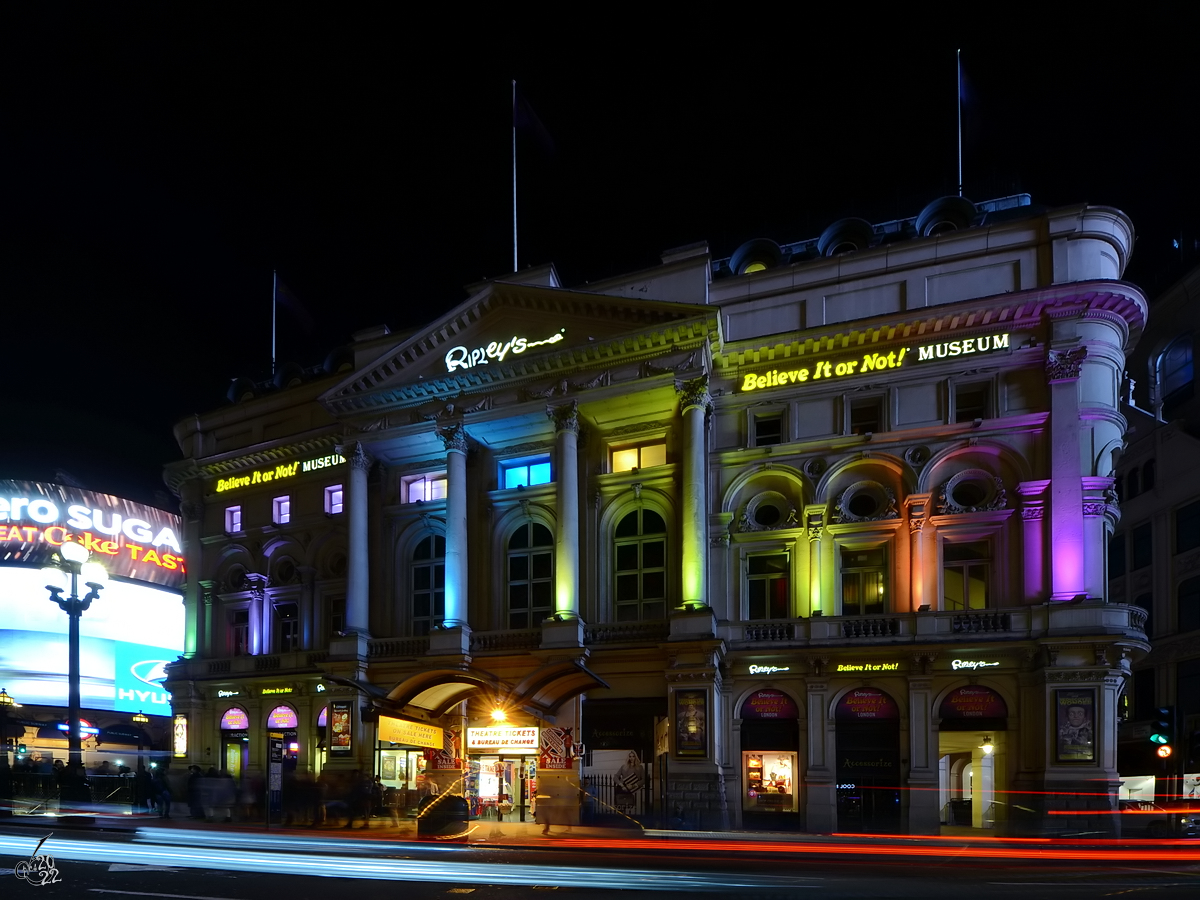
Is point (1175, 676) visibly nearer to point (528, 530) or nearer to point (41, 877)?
point (528, 530)

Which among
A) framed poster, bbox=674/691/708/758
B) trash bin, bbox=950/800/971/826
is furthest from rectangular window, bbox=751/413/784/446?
trash bin, bbox=950/800/971/826

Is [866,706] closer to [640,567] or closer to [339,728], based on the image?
[640,567]

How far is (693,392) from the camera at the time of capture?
34625mm

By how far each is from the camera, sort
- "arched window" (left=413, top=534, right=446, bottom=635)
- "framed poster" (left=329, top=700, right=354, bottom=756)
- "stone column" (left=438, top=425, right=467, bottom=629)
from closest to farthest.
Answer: "stone column" (left=438, top=425, right=467, bottom=629)
"framed poster" (left=329, top=700, right=354, bottom=756)
"arched window" (left=413, top=534, right=446, bottom=635)

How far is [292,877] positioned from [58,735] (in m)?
58.7

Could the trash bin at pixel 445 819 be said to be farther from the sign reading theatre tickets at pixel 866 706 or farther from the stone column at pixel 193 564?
the stone column at pixel 193 564

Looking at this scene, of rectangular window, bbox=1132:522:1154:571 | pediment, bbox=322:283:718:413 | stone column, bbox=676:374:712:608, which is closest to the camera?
stone column, bbox=676:374:712:608

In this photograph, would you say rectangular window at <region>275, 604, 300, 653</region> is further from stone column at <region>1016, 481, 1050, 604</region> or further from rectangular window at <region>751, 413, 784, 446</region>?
stone column at <region>1016, 481, 1050, 604</region>

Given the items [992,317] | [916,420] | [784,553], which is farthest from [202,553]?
[992,317]

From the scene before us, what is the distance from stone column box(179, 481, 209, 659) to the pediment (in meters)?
12.3

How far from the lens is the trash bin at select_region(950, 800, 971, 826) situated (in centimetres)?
3234

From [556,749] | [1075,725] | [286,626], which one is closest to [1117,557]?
[1075,725]

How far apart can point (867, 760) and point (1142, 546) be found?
23.9 metres

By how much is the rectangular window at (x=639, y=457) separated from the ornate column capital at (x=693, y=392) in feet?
9.99
